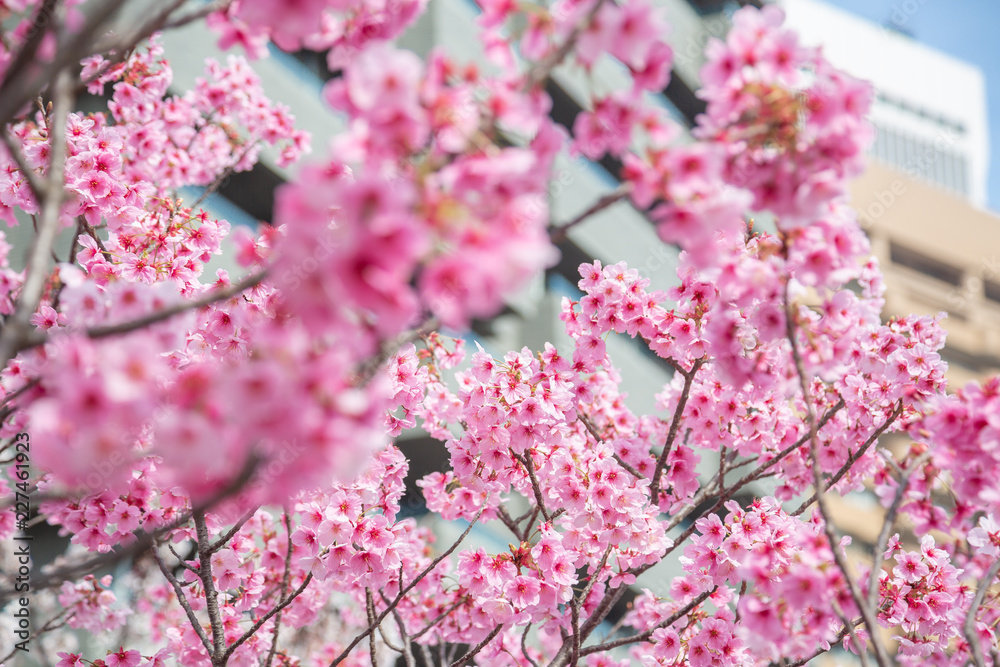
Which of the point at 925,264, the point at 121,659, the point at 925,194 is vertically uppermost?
the point at 925,194

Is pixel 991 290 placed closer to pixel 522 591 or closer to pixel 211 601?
pixel 522 591

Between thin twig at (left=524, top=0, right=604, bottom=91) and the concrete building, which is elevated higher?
the concrete building

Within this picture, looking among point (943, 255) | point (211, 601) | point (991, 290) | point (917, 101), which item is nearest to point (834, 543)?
point (211, 601)

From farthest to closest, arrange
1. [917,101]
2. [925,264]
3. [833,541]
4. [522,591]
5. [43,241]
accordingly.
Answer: [917,101], [925,264], [522,591], [833,541], [43,241]

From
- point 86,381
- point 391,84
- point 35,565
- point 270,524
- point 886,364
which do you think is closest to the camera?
point 86,381

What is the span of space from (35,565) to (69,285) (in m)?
8.48

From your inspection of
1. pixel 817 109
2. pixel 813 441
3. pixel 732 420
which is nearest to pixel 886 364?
pixel 732 420

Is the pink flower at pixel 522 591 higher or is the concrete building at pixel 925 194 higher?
the concrete building at pixel 925 194

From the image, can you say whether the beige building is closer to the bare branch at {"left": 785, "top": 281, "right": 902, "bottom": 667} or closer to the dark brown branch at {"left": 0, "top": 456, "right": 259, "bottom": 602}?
the bare branch at {"left": 785, "top": 281, "right": 902, "bottom": 667}

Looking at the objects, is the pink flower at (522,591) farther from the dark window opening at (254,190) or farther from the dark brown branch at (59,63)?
the dark window opening at (254,190)

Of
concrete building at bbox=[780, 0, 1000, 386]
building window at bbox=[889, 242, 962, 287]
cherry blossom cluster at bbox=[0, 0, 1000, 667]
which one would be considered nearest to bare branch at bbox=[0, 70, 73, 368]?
cherry blossom cluster at bbox=[0, 0, 1000, 667]

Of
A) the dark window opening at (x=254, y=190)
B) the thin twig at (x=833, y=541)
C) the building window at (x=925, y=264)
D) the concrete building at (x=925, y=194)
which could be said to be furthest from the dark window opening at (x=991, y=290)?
the thin twig at (x=833, y=541)

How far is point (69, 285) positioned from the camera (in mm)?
2051

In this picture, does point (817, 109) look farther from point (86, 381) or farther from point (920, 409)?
point (920, 409)
